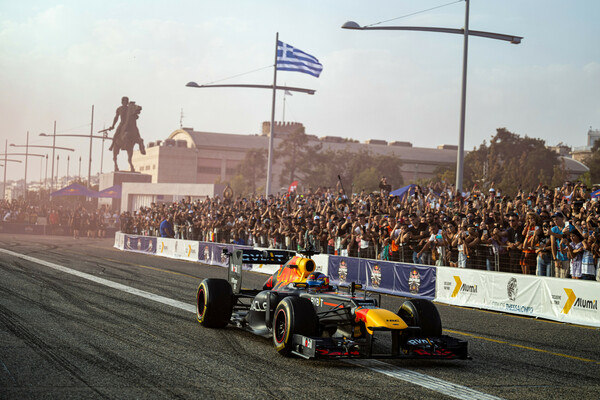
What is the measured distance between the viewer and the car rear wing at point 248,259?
43.2 feet

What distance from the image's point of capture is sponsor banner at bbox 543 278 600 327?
15062 mm

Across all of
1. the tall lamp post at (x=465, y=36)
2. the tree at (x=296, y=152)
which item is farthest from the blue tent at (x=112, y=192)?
the tall lamp post at (x=465, y=36)

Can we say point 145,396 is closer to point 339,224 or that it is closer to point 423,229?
point 423,229

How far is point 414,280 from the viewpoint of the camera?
1981cm

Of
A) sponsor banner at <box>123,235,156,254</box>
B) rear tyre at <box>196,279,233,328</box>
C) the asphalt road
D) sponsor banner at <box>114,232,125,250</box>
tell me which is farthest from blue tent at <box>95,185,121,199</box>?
rear tyre at <box>196,279,233,328</box>

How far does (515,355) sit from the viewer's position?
11.2 meters

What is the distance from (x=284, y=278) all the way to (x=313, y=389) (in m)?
4.18

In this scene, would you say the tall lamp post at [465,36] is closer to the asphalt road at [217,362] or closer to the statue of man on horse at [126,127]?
the asphalt road at [217,362]

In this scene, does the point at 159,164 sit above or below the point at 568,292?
above

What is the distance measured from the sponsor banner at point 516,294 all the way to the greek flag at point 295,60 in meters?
20.2

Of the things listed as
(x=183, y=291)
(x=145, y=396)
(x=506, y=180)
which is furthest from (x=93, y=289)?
(x=506, y=180)

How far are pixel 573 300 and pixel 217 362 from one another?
9329 millimetres

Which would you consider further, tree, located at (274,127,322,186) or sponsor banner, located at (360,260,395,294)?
tree, located at (274,127,322,186)

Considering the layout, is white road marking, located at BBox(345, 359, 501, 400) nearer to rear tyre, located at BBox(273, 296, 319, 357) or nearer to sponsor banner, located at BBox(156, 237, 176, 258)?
rear tyre, located at BBox(273, 296, 319, 357)
